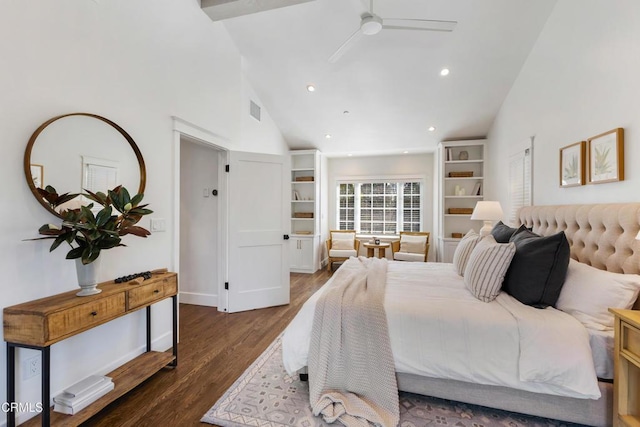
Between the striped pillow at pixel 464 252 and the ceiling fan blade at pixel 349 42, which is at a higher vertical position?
the ceiling fan blade at pixel 349 42

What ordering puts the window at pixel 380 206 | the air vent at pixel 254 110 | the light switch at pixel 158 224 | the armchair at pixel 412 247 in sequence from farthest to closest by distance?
the window at pixel 380 206 < the armchair at pixel 412 247 < the air vent at pixel 254 110 < the light switch at pixel 158 224

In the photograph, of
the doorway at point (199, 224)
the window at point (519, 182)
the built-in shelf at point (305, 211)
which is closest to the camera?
the window at point (519, 182)

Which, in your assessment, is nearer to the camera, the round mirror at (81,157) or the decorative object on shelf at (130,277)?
the round mirror at (81,157)

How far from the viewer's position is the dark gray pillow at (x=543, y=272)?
180 cm

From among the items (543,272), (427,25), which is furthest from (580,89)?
(543,272)

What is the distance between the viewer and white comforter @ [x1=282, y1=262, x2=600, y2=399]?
4.94 feet

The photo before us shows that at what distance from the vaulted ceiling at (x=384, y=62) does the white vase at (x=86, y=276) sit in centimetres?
276

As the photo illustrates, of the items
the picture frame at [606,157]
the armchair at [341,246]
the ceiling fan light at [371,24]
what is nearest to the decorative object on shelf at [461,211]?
the armchair at [341,246]

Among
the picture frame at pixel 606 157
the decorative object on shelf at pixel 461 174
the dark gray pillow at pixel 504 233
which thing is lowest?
the dark gray pillow at pixel 504 233

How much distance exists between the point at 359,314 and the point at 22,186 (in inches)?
83.2

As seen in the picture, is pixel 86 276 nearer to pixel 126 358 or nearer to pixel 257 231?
pixel 126 358

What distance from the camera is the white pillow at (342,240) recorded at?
19.5 feet

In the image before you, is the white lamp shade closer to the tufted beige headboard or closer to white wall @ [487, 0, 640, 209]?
white wall @ [487, 0, 640, 209]

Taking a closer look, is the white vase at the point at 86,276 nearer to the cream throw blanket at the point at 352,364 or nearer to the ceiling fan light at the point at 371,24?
the cream throw blanket at the point at 352,364
